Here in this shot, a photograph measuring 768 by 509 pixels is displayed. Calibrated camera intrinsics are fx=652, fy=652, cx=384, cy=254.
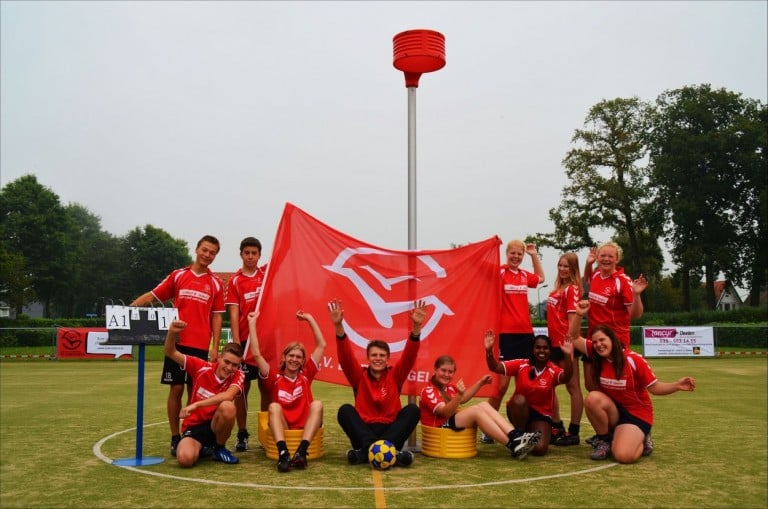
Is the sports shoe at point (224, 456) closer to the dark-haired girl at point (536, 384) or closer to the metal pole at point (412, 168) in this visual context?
the dark-haired girl at point (536, 384)

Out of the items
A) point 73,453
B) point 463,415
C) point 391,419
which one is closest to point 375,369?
point 391,419

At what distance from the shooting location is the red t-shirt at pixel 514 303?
803cm

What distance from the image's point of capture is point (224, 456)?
22.4 ft

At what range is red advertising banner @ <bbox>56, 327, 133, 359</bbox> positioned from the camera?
25.9 meters

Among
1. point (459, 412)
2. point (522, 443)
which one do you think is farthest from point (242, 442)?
point (522, 443)

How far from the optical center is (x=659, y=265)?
173 feet

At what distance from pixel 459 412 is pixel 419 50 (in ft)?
13.8

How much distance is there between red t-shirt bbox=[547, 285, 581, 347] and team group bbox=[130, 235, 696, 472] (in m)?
0.02

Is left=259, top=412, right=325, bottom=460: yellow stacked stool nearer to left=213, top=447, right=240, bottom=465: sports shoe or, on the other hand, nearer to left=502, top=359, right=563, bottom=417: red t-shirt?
left=213, top=447, right=240, bottom=465: sports shoe

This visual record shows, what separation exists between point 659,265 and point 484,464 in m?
50.8

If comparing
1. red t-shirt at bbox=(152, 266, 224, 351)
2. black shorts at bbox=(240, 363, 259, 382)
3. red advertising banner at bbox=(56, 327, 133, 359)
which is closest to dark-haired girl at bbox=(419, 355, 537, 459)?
black shorts at bbox=(240, 363, 259, 382)

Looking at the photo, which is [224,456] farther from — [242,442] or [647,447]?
[647,447]

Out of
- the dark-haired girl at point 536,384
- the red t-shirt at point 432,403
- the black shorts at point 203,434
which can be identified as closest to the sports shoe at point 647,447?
the dark-haired girl at point 536,384

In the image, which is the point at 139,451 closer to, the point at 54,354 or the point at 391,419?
the point at 391,419
